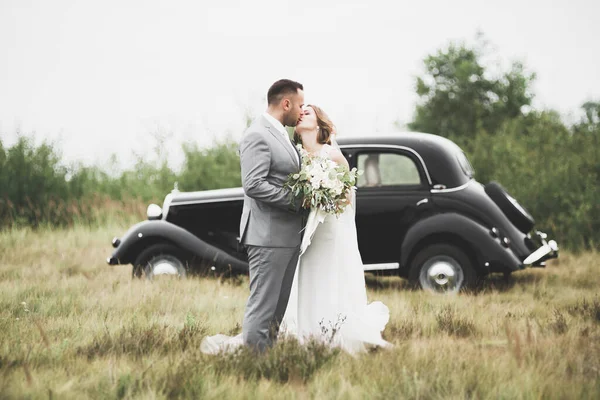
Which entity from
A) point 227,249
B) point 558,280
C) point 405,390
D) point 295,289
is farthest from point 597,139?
point 405,390

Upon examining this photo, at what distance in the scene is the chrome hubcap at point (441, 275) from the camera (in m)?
7.37

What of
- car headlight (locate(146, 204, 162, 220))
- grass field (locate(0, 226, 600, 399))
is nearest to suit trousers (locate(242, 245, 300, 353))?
grass field (locate(0, 226, 600, 399))

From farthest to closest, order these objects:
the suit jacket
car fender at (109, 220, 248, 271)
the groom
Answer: car fender at (109, 220, 248, 271) → the groom → the suit jacket

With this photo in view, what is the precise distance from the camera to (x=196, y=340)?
16.5 ft

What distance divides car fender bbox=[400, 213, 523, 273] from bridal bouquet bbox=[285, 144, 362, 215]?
2858 millimetres

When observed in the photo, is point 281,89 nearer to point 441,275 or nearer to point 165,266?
point 441,275

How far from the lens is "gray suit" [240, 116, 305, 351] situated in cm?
431

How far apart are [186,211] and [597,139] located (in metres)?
8.05

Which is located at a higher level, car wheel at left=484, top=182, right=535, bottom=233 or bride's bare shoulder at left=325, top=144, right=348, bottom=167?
bride's bare shoulder at left=325, top=144, right=348, bottom=167

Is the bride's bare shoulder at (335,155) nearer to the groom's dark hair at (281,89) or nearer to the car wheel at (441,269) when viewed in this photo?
the groom's dark hair at (281,89)

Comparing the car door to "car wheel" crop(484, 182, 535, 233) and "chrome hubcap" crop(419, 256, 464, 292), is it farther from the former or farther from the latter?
"car wheel" crop(484, 182, 535, 233)

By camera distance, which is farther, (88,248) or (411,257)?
(88,248)

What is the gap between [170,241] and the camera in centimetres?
776

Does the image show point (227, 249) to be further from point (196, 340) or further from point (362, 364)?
point (362, 364)
